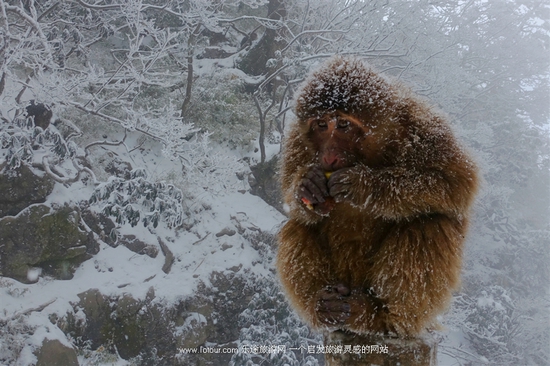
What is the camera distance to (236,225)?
287 inches

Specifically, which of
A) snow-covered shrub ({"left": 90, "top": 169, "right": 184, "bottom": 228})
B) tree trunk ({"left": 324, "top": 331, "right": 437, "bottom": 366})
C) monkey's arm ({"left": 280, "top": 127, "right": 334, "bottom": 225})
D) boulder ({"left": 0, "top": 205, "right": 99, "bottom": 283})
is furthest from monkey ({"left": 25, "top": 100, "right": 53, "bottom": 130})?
tree trunk ({"left": 324, "top": 331, "right": 437, "bottom": 366})

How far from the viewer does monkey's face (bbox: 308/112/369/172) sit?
4.04 ft

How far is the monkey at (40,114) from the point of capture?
5.86m

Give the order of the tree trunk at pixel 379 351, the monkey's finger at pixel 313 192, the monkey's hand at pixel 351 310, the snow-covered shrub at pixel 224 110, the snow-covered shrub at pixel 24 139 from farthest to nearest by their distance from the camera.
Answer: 1. the snow-covered shrub at pixel 224 110
2. the snow-covered shrub at pixel 24 139
3. the monkey's finger at pixel 313 192
4. the monkey's hand at pixel 351 310
5. the tree trunk at pixel 379 351

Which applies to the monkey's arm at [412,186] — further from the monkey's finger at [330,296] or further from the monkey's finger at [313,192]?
the monkey's finger at [330,296]

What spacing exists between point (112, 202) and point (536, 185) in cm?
1079

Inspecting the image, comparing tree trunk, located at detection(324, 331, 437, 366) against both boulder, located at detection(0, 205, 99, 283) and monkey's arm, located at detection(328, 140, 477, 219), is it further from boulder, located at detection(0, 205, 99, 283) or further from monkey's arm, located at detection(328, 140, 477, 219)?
boulder, located at detection(0, 205, 99, 283)

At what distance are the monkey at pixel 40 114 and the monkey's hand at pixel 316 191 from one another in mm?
5579

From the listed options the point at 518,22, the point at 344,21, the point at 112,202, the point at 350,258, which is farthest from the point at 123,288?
the point at 518,22

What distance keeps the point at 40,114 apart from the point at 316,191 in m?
5.77

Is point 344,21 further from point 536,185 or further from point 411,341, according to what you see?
point 411,341

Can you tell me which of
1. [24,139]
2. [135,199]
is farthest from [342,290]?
[24,139]

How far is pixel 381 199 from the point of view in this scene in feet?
3.88

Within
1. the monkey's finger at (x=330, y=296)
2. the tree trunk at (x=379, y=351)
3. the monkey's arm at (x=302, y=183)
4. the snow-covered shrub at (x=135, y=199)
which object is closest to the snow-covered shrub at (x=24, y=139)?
the snow-covered shrub at (x=135, y=199)
